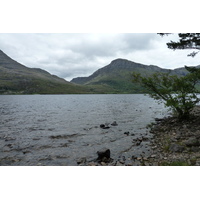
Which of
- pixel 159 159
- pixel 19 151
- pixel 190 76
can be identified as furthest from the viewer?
pixel 190 76

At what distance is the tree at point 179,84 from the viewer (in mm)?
19109

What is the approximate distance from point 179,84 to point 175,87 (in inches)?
26.2

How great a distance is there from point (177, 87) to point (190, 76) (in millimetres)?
2150

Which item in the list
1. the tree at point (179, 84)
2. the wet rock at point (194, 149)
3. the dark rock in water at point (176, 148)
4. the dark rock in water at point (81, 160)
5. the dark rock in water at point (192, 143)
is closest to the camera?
the wet rock at point (194, 149)

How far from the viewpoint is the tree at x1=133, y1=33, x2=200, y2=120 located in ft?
62.7

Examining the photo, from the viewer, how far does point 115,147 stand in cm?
1609

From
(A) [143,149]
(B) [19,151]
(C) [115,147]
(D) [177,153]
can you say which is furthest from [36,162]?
(D) [177,153]

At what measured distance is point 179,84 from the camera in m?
20.4

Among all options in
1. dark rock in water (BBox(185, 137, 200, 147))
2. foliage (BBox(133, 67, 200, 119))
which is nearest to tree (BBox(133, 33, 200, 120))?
foliage (BBox(133, 67, 200, 119))

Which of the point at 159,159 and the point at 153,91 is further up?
the point at 153,91

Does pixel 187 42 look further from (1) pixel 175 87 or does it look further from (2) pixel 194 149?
(2) pixel 194 149

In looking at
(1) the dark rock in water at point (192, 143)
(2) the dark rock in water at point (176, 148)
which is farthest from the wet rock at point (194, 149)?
(1) the dark rock in water at point (192, 143)

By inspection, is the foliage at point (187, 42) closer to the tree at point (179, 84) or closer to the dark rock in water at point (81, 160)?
the tree at point (179, 84)

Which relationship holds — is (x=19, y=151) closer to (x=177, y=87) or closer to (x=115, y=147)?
(x=115, y=147)
